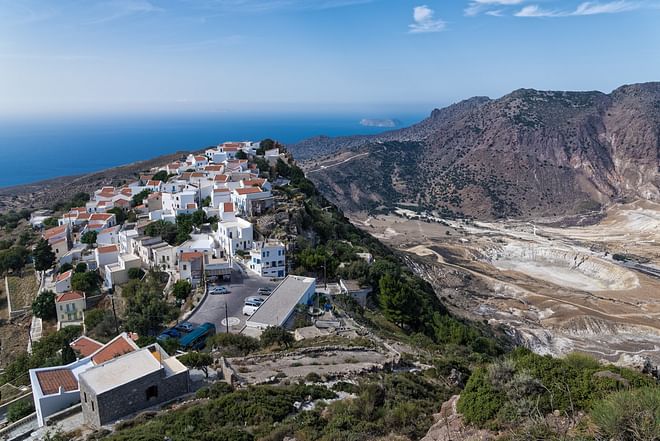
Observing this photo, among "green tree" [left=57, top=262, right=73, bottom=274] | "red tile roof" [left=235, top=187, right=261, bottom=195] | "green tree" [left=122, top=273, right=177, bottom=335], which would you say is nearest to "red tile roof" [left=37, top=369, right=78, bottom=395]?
"green tree" [left=122, top=273, right=177, bottom=335]

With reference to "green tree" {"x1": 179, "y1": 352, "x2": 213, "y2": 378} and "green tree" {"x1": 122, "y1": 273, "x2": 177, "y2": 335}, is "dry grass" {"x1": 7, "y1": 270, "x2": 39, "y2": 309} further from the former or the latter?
"green tree" {"x1": 179, "y1": 352, "x2": 213, "y2": 378}

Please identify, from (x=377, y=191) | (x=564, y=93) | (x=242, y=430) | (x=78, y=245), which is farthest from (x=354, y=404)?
(x=564, y=93)

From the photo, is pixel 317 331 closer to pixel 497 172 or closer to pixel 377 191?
pixel 377 191

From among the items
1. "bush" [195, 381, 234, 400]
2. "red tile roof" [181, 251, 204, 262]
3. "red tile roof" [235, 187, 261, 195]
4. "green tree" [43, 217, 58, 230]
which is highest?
"red tile roof" [235, 187, 261, 195]

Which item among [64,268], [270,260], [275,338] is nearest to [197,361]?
[275,338]

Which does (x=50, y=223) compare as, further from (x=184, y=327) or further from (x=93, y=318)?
(x=184, y=327)
